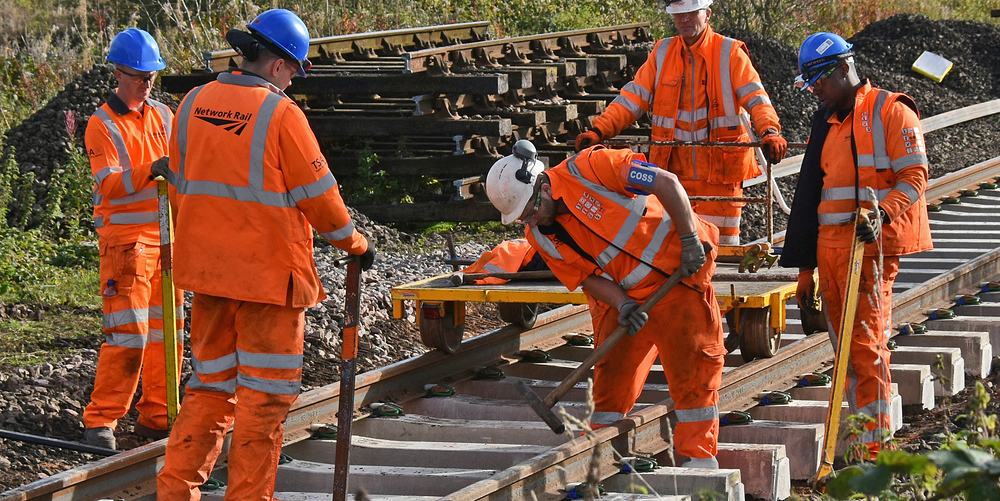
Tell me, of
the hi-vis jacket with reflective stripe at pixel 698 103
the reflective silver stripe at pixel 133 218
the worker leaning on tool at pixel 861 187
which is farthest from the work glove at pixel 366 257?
the hi-vis jacket with reflective stripe at pixel 698 103

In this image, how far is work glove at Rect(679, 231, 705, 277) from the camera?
4.39m

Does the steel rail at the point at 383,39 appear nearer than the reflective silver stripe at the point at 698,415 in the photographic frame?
No

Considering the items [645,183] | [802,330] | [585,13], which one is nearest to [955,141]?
[585,13]

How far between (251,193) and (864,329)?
278 centimetres

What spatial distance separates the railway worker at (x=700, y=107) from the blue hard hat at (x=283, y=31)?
2.71m

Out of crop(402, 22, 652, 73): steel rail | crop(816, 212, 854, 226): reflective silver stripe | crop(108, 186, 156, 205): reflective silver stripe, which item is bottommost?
crop(816, 212, 854, 226): reflective silver stripe

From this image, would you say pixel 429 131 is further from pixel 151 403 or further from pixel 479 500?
pixel 479 500

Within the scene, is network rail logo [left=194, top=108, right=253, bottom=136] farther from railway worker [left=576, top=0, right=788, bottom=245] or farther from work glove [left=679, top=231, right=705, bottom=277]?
railway worker [left=576, top=0, right=788, bottom=245]

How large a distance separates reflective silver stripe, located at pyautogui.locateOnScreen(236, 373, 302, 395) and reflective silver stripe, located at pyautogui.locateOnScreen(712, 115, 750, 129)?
3.65 meters

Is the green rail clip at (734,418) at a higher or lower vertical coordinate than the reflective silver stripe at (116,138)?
lower

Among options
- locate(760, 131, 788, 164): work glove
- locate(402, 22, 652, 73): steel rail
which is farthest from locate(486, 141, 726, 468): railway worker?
locate(402, 22, 652, 73): steel rail

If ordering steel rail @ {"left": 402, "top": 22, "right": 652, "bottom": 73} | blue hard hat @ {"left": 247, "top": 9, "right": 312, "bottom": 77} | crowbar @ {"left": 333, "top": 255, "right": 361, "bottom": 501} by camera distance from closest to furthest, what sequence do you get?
1. blue hard hat @ {"left": 247, "top": 9, "right": 312, "bottom": 77}
2. crowbar @ {"left": 333, "top": 255, "right": 361, "bottom": 501}
3. steel rail @ {"left": 402, "top": 22, "right": 652, "bottom": 73}

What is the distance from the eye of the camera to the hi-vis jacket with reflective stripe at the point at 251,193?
4.09m

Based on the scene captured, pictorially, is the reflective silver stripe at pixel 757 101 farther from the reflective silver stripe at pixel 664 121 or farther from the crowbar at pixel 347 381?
the crowbar at pixel 347 381
